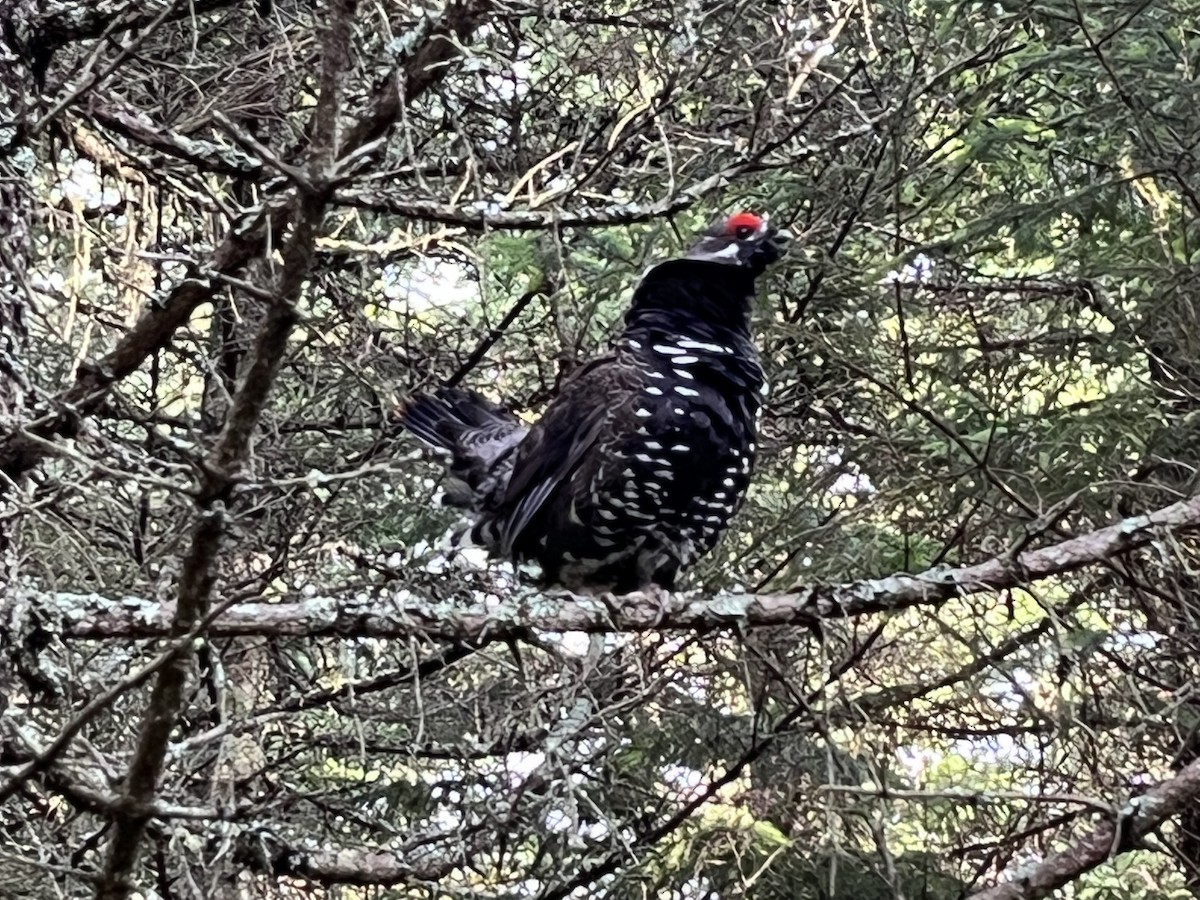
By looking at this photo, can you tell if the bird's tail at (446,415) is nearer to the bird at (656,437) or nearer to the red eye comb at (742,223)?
the bird at (656,437)

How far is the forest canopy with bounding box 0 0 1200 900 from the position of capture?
3.45m

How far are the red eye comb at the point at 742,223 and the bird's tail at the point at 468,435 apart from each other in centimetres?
117

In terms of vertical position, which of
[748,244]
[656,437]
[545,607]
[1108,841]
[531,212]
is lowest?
[1108,841]

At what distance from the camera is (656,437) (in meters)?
4.51

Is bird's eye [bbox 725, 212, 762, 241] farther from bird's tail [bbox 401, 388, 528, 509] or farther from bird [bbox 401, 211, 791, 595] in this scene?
bird's tail [bbox 401, 388, 528, 509]

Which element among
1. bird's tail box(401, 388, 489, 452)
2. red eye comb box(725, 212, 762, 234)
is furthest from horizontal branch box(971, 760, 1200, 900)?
bird's tail box(401, 388, 489, 452)

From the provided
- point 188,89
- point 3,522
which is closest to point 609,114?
point 188,89

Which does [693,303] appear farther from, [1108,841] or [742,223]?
[1108,841]

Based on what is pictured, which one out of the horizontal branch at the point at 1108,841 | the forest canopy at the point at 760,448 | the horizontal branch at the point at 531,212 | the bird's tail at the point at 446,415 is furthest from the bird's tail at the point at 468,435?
the horizontal branch at the point at 1108,841

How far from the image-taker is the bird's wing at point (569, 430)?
457 centimetres

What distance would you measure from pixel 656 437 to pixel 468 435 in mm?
1034

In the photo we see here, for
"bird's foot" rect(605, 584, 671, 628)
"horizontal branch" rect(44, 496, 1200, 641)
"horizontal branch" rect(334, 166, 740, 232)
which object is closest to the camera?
"horizontal branch" rect(334, 166, 740, 232)

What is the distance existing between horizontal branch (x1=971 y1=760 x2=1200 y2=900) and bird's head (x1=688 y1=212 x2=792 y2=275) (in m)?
2.14

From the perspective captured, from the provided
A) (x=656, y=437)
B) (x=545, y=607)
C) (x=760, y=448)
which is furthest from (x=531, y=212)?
(x=760, y=448)
